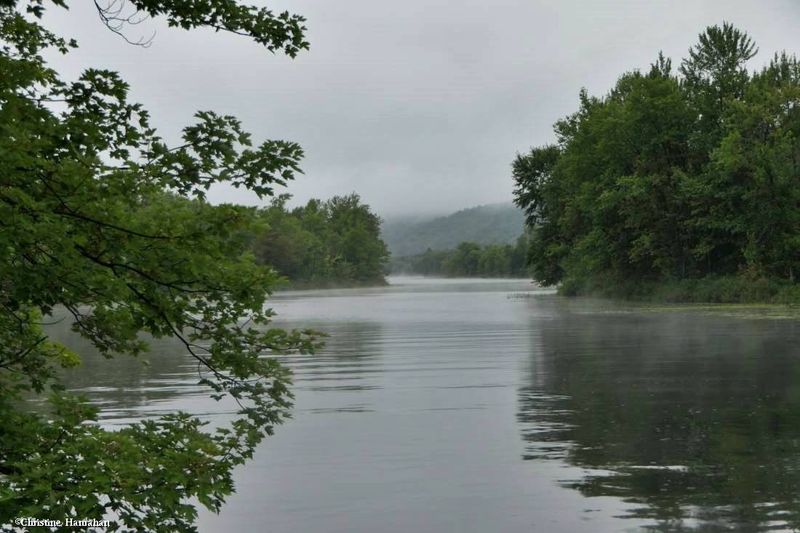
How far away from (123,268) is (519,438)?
8.99 m

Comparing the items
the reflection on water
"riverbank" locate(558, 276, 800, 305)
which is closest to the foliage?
the reflection on water

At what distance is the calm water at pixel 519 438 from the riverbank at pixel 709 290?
29692 millimetres

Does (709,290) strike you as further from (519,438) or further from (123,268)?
(123,268)

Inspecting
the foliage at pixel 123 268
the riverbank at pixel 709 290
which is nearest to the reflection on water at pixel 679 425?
the foliage at pixel 123 268

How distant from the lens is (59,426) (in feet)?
22.4

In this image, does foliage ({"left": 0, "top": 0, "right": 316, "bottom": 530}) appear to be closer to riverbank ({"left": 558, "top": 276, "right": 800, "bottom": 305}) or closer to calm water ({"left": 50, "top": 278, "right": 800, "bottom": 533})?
calm water ({"left": 50, "top": 278, "right": 800, "bottom": 533})

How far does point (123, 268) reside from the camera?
6809 millimetres

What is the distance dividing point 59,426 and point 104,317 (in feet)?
3.55

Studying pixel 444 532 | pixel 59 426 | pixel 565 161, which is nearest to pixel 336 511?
pixel 444 532

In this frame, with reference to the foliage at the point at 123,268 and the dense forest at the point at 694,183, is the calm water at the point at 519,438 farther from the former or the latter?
the dense forest at the point at 694,183

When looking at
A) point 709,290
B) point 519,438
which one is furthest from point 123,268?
point 709,290

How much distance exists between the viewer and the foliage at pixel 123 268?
612 centimetres

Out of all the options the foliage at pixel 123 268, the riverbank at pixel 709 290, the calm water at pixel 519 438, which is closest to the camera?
the foliage at pixel 123 268

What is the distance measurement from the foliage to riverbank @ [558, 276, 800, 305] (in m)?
53.6
